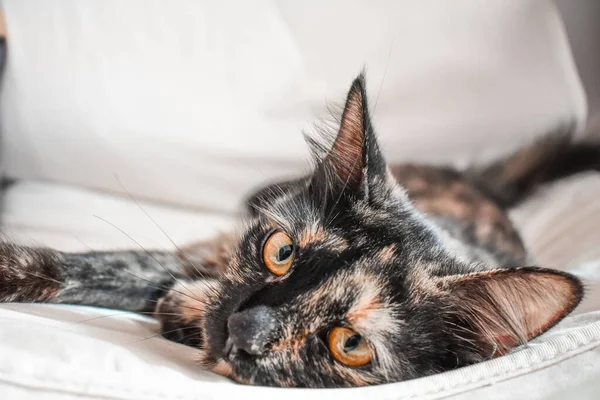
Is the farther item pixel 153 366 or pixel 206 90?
pixel 206 90

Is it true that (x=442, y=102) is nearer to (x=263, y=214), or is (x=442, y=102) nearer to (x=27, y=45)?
(x=263, y=214)

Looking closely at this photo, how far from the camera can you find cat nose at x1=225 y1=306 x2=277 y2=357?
83 centimetres

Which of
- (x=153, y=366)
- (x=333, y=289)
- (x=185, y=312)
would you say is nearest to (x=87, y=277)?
(x=185, y=312)

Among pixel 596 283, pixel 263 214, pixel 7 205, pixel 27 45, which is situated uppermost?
pixel 27 45

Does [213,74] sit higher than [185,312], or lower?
higher

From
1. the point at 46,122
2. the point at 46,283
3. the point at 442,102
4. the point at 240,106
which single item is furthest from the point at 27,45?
the point at 442,102

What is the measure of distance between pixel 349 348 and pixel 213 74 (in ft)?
3.34

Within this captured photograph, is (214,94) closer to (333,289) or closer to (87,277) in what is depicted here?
(87,277)

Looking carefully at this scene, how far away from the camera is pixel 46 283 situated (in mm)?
1012

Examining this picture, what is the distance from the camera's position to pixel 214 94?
1.62 m

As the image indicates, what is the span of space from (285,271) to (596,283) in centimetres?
70

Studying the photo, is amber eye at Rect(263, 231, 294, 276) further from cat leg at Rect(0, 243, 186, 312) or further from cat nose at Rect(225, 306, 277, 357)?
cat leg at Rect(0, 243, 186, 312)

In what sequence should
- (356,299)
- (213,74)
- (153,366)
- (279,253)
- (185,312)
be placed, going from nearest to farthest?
1. (153,366)
2. (356,299)
3. (279,253)
4. (185,312)
5. (213,74)

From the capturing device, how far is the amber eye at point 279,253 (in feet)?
3.12
